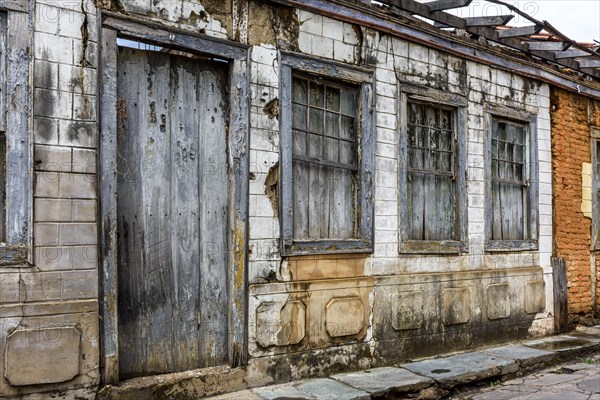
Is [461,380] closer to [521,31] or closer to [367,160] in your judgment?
[367,160]

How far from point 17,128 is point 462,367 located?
195 inches

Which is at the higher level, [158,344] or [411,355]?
[158,344]

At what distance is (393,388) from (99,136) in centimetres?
347

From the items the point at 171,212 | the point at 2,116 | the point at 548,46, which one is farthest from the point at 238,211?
A: the point at 548,46

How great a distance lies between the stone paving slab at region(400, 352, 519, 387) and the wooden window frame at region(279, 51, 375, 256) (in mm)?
1397

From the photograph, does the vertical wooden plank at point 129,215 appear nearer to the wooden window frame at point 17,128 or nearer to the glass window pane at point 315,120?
the wooden window frame at point 17,128

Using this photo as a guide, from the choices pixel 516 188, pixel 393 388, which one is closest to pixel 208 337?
pixel 393 388

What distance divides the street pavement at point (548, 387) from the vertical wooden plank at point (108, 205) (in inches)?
134

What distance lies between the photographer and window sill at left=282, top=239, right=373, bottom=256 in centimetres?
579

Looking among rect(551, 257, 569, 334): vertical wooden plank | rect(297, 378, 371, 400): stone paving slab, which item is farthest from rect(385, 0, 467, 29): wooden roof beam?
rect(297, 378, 371, 400): stone paving slab

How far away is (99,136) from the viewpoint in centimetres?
469

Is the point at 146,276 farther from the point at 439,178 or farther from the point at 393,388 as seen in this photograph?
the point at 439,178

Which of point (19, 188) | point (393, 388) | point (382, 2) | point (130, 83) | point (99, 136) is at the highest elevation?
point (382, 2)

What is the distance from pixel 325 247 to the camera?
238 inches
